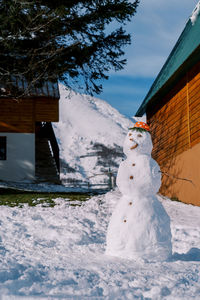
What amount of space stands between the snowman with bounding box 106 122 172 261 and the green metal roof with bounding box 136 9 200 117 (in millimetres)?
5627

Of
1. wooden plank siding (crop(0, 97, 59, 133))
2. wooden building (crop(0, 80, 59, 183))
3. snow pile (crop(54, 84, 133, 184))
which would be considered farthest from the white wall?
snow pile (crop(54, 84, 133, 184))

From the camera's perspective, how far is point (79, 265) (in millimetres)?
4629

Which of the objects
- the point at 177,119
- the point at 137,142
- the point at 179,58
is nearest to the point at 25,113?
the point at 177,119

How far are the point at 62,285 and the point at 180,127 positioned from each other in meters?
9.57

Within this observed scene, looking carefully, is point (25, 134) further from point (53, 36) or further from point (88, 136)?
point (88, 136)

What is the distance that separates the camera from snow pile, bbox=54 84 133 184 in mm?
71450

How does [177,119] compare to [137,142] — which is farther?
[177,119]

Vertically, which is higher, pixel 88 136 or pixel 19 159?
pixel 88 136

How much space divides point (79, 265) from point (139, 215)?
100cm

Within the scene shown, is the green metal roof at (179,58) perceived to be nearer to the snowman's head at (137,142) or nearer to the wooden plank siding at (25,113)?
the snowman's head at (137,142)

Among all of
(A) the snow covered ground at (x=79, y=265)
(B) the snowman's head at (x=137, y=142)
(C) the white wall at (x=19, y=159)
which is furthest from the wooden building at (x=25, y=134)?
(B) the snowman's head at (x=137, y=142)

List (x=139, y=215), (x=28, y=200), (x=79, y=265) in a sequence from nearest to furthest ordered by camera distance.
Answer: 1. (x=79, y=265)
2. (x=139, y=215)
3. (x=28, y=200)

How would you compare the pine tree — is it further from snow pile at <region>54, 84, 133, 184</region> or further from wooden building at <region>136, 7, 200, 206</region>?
snow pile at <region>54, 84, 133, 184</region>

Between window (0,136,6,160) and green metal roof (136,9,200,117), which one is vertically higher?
green metal roof (136,9,200,117)
